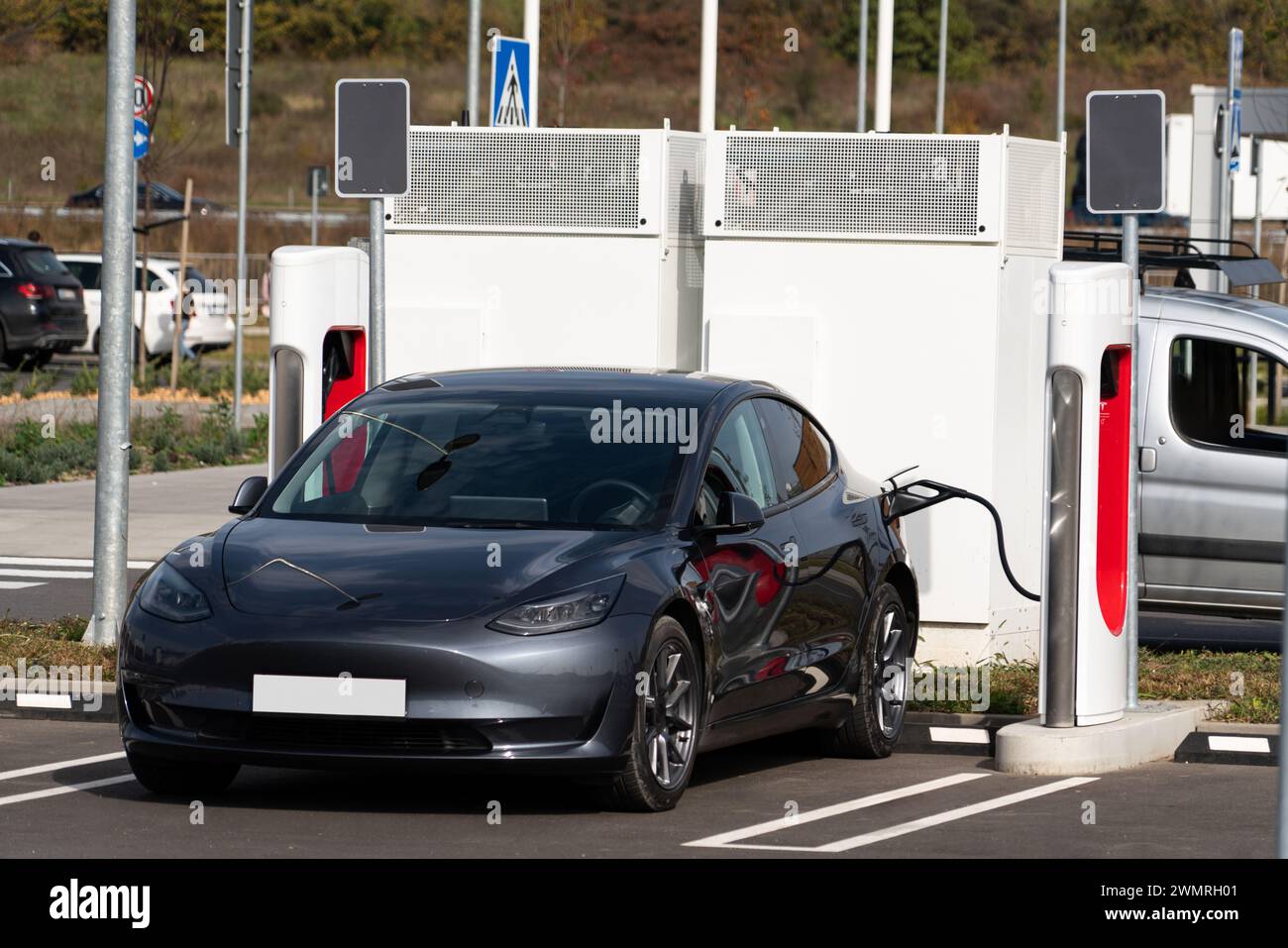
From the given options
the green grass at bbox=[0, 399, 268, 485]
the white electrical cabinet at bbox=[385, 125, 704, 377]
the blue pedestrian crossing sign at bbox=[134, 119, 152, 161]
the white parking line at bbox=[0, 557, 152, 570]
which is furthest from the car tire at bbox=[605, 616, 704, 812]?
the blue pedestrian crossing sign at bbox=[134, 119, 152, 161]

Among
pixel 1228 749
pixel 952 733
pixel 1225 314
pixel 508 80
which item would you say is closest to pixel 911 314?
pixel 1225 314

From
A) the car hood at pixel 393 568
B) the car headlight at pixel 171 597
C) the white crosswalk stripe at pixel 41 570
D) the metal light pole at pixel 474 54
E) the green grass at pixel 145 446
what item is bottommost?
the white crosswalk stripe at pixel 41 570

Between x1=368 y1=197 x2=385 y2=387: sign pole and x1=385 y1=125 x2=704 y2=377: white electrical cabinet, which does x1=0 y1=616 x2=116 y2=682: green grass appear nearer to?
x1=368 y1=197 x2=385 y2=387: sign pole

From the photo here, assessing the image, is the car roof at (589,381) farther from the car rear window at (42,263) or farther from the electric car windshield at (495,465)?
the car rear window at (42,263)

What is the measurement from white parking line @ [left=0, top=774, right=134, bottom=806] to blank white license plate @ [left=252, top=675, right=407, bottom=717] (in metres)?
1.09

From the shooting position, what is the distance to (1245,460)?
12172 mm

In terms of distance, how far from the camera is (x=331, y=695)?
7.59m

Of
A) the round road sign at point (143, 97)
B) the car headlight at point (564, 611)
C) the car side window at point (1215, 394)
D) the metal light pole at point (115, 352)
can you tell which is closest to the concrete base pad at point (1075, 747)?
the car headlight at point (564, 611)

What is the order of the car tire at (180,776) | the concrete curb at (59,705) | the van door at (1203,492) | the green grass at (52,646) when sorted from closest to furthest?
the car tire at (180,776)
the concrete curb at (59,705)
the green grass at (52,646)
the van door at (1203,492)

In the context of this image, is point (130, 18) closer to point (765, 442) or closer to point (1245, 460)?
point (765, 442)

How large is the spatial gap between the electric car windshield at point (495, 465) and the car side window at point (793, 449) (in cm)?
59

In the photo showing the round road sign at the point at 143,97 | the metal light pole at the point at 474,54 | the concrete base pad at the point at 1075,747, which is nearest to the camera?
the concrete base pad at the point at 1075,747

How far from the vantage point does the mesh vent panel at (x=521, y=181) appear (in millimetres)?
11781

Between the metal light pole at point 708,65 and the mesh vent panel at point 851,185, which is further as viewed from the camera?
the metal light pole at point 708,65
